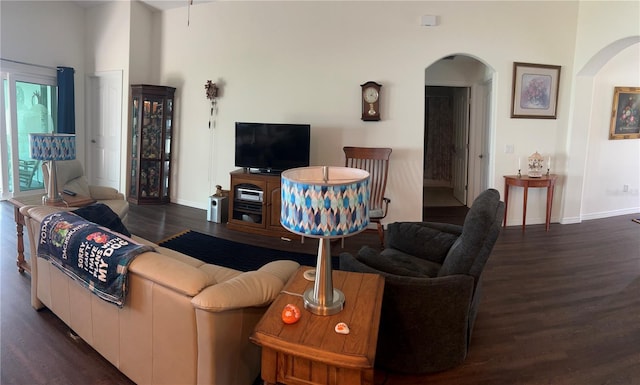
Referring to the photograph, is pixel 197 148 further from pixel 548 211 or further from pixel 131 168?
pixel 548 211

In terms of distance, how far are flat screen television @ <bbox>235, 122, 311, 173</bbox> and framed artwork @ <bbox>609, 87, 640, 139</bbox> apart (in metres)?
4.49

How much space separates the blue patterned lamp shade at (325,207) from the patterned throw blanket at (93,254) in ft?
2.84

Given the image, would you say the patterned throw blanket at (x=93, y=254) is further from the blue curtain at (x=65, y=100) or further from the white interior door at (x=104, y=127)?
the blue curtain at (x=65, y=100)

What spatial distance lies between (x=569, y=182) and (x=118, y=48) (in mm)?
7027

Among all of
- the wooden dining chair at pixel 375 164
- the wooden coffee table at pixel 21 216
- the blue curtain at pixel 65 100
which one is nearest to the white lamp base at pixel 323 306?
the wooden coffee table at pixel 21 216

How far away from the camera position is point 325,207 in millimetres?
1363

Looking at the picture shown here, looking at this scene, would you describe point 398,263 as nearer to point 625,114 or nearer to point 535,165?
point 535,165

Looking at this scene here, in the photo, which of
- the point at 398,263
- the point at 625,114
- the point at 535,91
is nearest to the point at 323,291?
the point at 398,263

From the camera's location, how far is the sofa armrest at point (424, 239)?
9.02ft

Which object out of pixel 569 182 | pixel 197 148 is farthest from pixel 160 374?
pixel 569 182

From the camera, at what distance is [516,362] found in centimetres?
224

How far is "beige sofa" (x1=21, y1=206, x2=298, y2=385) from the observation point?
1.58 m

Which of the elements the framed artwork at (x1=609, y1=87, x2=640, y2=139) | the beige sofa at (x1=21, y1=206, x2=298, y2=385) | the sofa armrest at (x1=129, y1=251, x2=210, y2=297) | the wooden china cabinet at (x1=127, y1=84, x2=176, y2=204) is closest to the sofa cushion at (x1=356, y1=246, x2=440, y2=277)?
the beige sofa at (x1=21, y1=206, x2=298, y2=385)

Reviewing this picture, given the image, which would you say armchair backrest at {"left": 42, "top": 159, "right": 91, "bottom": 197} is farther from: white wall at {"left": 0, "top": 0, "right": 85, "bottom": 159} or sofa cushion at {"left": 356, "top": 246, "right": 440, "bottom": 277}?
sofa cushion at {"left": 356, "top": 246, "right": 440, "bottom": 277}
